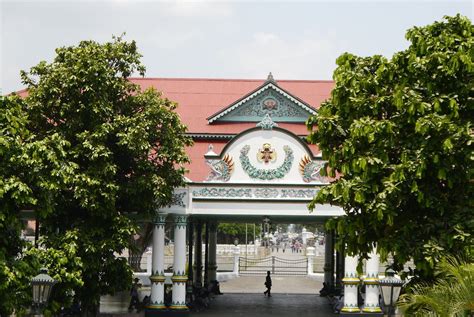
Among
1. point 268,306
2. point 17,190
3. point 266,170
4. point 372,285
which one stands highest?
point 266,170

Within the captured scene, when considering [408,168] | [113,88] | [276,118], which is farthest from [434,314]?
[276,118]

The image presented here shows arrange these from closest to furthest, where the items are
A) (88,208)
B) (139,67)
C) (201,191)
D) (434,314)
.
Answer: (434,314), (88,208), (139,67), (201,191)

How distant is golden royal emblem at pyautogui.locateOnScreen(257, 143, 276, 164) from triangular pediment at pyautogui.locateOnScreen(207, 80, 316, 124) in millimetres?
1934

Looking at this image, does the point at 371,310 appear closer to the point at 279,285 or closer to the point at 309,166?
the point at 309,166

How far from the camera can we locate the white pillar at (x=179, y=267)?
21.0m

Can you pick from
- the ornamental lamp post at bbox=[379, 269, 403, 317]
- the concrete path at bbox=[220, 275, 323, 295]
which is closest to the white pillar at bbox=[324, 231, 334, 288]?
the concrete path at bbox=[220, 275, 323, 295]

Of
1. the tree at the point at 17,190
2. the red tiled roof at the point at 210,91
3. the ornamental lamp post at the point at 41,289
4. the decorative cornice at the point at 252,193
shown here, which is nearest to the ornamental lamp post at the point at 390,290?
the ornamental lamp post at the point at 41,289

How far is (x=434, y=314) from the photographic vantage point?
1054 cm

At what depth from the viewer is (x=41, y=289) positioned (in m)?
12.6

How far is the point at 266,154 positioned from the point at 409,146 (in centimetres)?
807

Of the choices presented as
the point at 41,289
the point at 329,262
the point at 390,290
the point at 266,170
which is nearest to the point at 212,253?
the point at 329,262

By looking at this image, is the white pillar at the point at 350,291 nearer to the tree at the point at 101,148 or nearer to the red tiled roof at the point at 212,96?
the red tiled roof at the point at 212,96

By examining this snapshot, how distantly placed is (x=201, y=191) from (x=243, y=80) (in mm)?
5767

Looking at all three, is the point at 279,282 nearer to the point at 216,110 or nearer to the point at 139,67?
the point at 216,110
